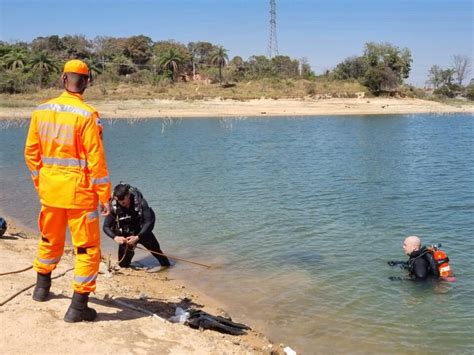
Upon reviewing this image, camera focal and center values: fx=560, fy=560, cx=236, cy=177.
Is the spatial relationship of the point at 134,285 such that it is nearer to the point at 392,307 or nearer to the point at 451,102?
the point at 392,307

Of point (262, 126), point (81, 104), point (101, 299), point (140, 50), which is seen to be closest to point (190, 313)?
A: point (101, 299)

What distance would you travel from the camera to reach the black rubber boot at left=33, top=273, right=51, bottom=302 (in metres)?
5.06

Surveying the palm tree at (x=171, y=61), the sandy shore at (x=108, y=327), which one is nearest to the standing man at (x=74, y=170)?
the sandy shore at (x=108, y=327)

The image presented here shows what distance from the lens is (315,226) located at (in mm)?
10664

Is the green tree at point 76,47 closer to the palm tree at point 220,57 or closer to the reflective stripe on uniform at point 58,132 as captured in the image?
the palm tree at point 220,57

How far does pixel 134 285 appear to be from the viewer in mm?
6930

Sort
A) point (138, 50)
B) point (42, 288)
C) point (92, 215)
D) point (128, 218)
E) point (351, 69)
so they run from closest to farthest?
point (92, 215) → point (42, 288) → point (128, 218) → point (351, 69) → point (138, 50)

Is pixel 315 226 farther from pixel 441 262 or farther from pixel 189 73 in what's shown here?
pixel 189 73

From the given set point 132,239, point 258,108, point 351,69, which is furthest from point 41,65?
point 132,239

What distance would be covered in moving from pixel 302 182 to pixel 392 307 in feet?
29.2

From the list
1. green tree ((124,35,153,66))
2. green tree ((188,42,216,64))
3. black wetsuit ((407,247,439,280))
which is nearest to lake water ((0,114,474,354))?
black wetsuit ((407,247,439,280))

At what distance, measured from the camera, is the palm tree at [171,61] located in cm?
6994

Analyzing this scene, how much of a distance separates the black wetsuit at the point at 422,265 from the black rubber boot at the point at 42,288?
4707 millimetres

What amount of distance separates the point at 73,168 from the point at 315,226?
6888 mm
